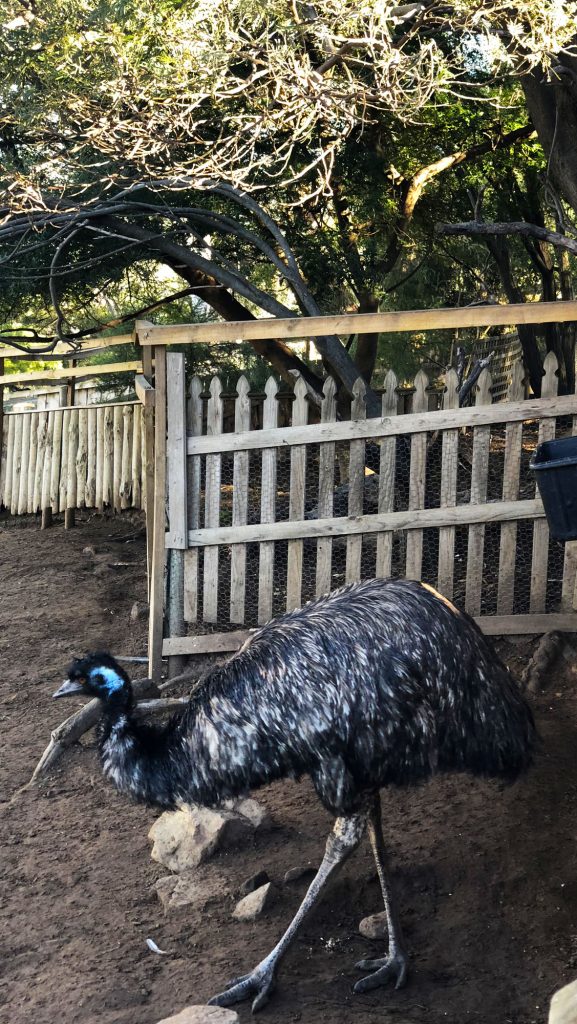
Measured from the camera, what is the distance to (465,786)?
4.72 m

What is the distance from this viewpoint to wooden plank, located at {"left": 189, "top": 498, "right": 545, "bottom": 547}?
560cm

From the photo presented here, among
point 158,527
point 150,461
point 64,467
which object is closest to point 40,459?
point 64,467

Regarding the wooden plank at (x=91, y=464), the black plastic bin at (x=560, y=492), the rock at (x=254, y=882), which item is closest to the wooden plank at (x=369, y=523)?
the black plastic bin at (x=560, y=492)

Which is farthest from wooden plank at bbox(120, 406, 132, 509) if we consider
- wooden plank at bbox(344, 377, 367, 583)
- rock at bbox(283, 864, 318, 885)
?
rock at bbox(283, 864, 318, 885)

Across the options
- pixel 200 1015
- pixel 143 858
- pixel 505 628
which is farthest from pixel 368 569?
pixel 200 1015

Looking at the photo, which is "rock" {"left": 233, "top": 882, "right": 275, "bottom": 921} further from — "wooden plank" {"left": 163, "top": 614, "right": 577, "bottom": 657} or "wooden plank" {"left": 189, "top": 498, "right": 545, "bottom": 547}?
"wooden plank" {"left": 189, "top": 498, "right": 545, "bottom": 547}

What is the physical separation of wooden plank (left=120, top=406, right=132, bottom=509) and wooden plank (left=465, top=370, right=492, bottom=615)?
505 cm

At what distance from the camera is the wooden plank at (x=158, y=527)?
5.82m

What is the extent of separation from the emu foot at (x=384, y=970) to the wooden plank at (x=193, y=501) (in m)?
2.69

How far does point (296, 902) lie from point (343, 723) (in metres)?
0.91

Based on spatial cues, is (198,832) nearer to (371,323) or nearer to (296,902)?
(296,902)

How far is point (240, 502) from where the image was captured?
19.4 feet

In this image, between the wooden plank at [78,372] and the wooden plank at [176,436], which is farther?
the wooden plank at [78,372]

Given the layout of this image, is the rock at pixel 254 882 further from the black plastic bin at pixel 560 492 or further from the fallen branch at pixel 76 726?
the black plastic bin at pixel 560 492
